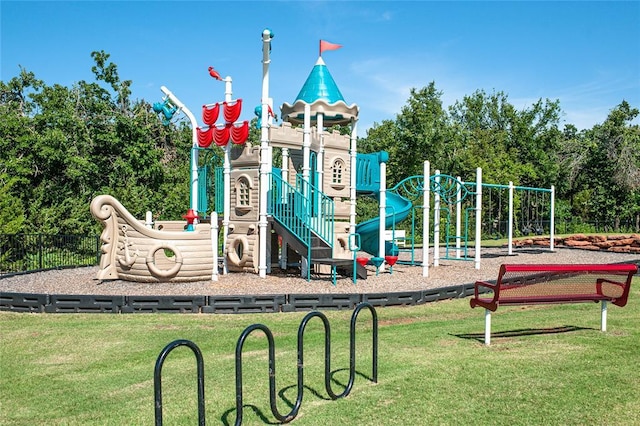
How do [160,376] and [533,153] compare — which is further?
[533,153]

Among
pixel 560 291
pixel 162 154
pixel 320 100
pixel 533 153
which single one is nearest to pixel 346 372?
pixel 560 291

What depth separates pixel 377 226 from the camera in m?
17.2

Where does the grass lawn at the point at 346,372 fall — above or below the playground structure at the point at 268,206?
below

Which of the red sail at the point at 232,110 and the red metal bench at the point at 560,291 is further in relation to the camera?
the red sail at the point at 232,110

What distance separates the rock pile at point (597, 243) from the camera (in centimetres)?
2403

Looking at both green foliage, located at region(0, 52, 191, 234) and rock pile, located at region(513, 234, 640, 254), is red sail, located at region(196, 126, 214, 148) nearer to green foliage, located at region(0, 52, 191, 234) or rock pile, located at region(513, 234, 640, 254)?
green foliage, located at region(0, 52, 191, 234)

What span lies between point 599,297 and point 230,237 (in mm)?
9699

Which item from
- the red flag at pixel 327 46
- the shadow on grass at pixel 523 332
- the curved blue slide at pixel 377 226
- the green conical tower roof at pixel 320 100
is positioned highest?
the red flag at pixel 327 46

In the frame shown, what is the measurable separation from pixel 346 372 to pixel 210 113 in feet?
36.3

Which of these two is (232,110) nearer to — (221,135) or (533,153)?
(221,135)

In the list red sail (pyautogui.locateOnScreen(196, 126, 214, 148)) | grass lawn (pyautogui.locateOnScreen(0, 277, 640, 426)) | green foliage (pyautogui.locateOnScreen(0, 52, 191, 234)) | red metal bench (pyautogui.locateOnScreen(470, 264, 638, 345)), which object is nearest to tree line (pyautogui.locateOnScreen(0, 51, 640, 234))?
green foliage (pyautogui.locateOnScreen(0, 52, 191, 234))

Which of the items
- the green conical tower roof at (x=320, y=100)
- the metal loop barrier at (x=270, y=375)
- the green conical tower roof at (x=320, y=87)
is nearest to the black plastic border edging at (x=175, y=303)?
the metal loop barrier at (x=270, y=375)

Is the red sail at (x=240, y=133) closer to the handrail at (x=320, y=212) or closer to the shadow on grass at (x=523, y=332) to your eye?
the handrail at (x=320, y=212)

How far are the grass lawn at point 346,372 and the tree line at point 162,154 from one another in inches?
578
